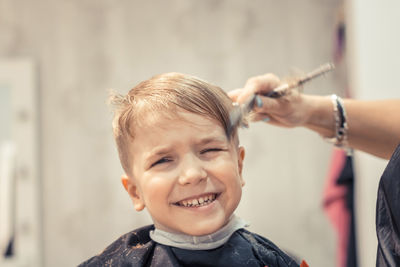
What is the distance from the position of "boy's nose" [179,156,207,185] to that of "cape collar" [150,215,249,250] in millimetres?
117

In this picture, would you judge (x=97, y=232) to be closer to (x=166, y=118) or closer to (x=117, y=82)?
(x=117, y=82)

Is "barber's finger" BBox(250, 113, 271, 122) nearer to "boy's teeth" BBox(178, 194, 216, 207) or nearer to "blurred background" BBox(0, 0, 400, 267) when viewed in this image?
"boy's teeth" BBox(178, 194, 216, 207)

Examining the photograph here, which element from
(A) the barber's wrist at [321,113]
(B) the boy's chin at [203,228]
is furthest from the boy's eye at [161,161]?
(A) the barber's wrist at [321,113]

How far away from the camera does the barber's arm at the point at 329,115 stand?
929mm

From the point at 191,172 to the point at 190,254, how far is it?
0.15m

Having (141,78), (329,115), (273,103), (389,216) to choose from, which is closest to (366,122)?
(329,115)

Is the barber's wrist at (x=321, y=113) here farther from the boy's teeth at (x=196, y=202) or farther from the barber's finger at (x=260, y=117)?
the boy's teeth at (x=196, y=202)

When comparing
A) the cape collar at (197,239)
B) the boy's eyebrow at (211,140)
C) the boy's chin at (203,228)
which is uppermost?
the boy's eyebrow at (211,140)

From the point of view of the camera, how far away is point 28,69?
2113 mm

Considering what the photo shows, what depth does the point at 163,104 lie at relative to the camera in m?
0.68

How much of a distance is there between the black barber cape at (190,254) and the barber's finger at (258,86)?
0.94 feet

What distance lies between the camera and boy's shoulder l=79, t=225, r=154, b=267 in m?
0.71

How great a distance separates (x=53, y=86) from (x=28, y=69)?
145mm

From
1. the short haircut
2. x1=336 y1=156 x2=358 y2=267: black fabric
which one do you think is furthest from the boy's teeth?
x1=336 y1=156 x2=358 y2=267: black fabric
